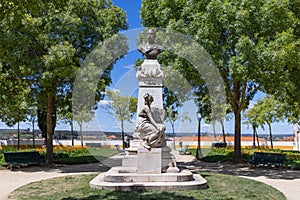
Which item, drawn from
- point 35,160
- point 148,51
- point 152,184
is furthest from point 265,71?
point 35,160

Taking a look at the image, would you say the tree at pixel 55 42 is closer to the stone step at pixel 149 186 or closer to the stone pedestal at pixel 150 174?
the stone pedestal at pixel 150 174

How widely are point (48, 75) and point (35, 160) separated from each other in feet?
15.2

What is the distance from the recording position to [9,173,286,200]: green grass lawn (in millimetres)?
7977

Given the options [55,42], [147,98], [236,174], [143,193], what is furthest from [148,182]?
[55,42]

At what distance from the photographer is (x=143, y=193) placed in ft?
27.3

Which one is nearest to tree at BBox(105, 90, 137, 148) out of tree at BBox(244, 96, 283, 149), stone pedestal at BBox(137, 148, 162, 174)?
tree at BBox(244, 96, 283, 149)

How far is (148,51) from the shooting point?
38.5 ft

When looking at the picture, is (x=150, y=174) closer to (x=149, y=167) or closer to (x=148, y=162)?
(x=149, y=167)

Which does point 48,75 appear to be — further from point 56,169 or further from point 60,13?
point 56,169

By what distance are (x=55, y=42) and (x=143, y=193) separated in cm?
871

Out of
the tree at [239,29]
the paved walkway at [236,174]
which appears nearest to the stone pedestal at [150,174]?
the paved walkway at [236,174]

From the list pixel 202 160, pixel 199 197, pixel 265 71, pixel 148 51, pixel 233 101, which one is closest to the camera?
pixel 199 197

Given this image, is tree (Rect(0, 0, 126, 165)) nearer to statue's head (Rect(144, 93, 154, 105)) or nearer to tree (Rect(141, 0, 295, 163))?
tree (Rect(141, 0, 295, 163))

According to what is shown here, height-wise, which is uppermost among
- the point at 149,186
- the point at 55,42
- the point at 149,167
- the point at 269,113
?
the point at 55,42
